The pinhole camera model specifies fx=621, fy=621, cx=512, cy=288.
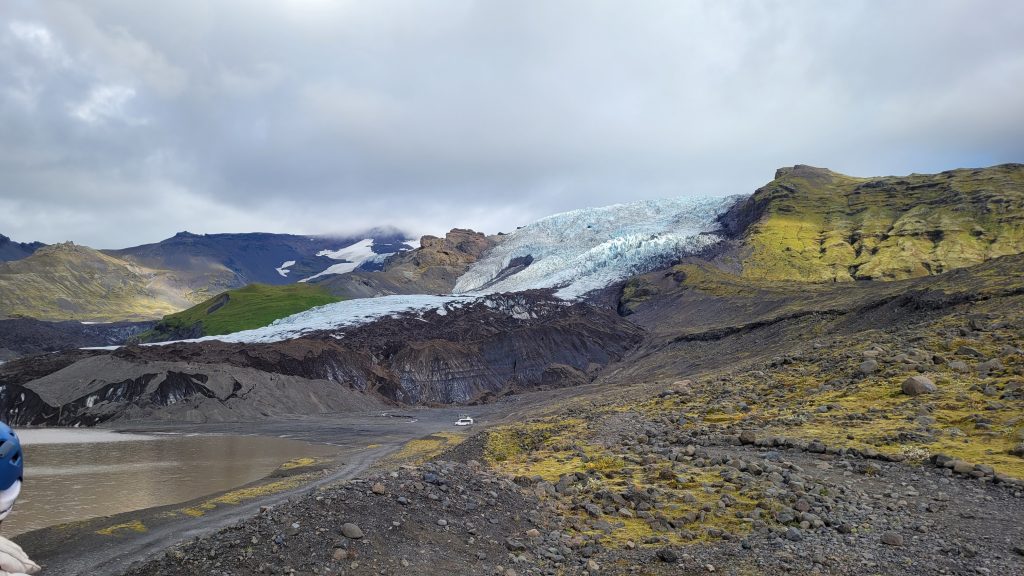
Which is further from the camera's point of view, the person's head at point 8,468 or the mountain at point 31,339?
the mountain at point 31,339

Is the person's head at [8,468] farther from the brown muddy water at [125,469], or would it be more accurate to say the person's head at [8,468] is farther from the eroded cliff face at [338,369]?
the eroded cliff face at [338,369]

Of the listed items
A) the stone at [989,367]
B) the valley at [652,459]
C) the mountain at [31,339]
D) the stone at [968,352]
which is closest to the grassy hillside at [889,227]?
the valley at [652,459]

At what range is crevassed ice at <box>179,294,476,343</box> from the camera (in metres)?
136

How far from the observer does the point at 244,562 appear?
10.5 metres

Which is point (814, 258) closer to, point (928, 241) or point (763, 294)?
point (928, 241)

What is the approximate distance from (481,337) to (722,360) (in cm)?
6806

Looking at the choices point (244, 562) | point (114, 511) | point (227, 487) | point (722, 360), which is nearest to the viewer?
point (244, 562)

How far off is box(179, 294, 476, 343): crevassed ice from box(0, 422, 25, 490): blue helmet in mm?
134019

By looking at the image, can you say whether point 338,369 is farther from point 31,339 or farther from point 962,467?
point 31,339

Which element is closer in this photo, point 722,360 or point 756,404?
point 756,404

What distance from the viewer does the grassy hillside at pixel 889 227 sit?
134125 mm

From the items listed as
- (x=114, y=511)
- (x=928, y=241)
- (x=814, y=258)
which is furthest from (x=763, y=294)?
(x=114, y=511)

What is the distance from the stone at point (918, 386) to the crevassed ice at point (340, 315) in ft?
401

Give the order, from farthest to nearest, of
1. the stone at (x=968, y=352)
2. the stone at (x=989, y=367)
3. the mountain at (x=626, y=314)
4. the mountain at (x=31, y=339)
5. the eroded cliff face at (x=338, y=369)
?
the mountain at (x=31, y=339) < the eroded cliff face at (x=338, y=369) < the mountain at (x=626, y=314) < the stone at (x=968, y=352) < the stone at (x=989, y=367)
